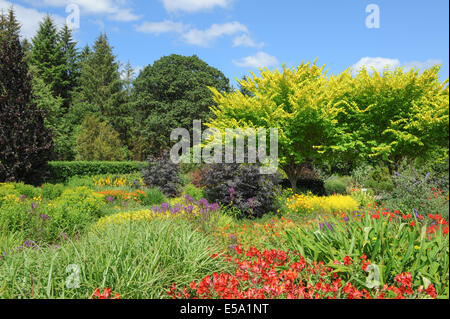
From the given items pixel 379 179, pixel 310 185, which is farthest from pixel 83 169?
pixel 379 179

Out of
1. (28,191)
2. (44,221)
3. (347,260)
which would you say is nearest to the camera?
(347,260)

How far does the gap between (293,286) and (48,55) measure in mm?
31762

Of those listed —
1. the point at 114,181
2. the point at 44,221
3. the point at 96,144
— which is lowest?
the point at 114,181

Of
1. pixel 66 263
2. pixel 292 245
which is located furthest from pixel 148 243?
pixel 292 245

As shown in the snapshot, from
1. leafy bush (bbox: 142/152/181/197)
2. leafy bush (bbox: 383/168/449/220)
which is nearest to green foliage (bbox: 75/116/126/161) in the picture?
leafy bush (bbox: 142/152/181/197)

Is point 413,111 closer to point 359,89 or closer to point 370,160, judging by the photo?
point 359,89

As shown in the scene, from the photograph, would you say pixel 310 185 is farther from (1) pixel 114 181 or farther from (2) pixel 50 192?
(2) pixel 50 192

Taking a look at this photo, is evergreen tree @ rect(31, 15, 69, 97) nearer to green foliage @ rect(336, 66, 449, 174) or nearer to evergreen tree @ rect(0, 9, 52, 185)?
evergreen tree @ rect(0, 9, 52, 185)

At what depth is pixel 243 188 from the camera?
8398 millimetres

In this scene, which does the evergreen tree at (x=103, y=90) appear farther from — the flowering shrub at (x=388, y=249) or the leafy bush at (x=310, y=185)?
the flowering shrub at (x=388, y=249)

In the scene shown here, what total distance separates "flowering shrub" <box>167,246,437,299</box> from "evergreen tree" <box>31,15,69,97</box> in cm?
2883

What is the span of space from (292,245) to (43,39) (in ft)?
101

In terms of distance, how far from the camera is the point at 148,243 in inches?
140

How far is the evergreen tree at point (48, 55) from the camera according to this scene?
2641 cm
